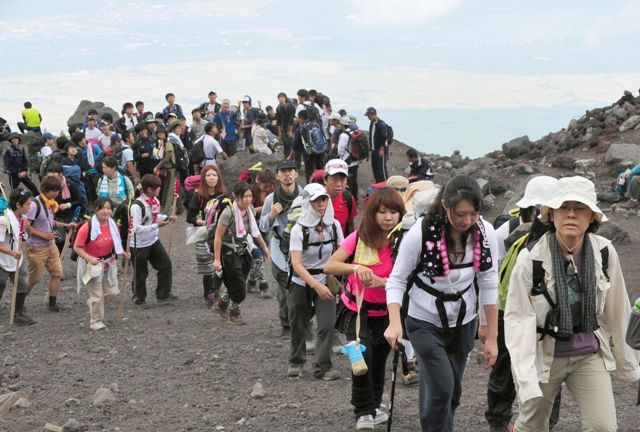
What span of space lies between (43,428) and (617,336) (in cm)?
485

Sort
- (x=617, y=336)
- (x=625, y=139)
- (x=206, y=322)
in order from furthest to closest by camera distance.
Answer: (x=625, y=139) < (x=206, y=322) < (x=617, y=336)

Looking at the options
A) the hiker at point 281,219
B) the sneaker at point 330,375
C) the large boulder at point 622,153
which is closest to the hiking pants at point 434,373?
the sneaker at point 330,375

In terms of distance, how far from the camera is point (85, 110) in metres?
38.2

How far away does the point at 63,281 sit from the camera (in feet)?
52.6

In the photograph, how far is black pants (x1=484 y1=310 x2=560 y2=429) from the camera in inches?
276

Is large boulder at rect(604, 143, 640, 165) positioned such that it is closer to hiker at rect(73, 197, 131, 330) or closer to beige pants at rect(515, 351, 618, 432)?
hiker at rect(73, 197, 131, 330)

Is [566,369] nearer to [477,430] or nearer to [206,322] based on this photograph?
[477,430]

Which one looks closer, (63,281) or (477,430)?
(477,430)

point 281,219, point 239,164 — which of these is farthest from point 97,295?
point 239,164

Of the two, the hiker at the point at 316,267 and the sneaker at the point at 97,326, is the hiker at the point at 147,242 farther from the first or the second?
the hiker at the point at 316,267

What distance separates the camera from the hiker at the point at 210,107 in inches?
1132

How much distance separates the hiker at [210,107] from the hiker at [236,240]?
17275 mm

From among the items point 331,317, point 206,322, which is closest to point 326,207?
point 331,317

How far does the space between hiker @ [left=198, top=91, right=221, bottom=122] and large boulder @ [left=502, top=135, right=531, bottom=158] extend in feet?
29.6
